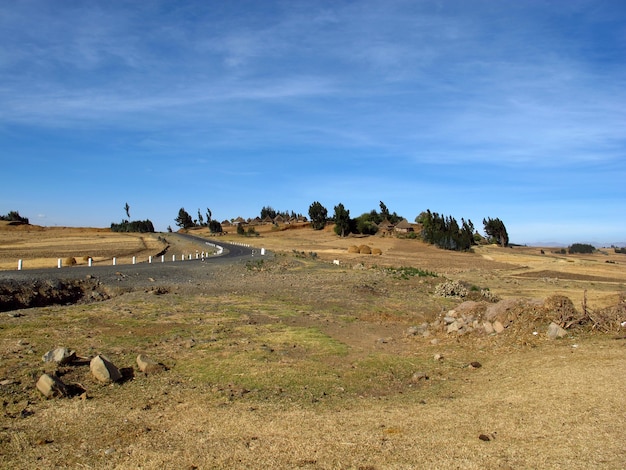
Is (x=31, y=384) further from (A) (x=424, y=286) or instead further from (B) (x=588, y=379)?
(A) (x=424, y=286)

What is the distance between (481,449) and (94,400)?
542 cm

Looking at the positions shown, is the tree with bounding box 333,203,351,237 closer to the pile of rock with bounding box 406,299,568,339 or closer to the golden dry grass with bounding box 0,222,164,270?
the golden dry grass with bounding box 0,222,164,270

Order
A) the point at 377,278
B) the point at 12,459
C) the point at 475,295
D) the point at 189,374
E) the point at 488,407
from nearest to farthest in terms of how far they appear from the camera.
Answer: the point at 12,459 < the point at 488,407 < the point at 189,374 < the point at 475,295 < the point at 377,278

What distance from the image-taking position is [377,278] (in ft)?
87.9

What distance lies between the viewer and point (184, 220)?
184 m

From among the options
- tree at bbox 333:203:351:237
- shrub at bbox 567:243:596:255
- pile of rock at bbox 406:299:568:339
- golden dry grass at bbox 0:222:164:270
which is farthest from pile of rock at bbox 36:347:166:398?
shrub at bbox 567:243:596:255

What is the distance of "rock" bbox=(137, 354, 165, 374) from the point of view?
354 inches

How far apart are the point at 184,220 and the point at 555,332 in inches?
7130

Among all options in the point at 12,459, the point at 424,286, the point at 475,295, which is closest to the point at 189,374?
the point at 12,459

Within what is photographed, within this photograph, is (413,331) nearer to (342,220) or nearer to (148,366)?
(148,366)

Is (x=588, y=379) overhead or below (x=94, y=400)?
overhead

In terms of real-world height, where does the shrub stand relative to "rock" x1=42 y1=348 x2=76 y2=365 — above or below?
above

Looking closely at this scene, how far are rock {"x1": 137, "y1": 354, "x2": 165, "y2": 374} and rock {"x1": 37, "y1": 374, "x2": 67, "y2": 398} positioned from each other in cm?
157

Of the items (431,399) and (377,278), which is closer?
(431,399)
